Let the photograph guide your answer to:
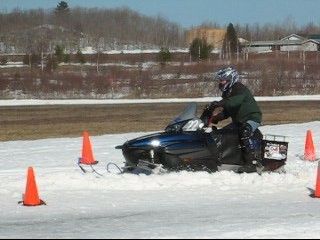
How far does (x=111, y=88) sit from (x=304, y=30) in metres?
97.5

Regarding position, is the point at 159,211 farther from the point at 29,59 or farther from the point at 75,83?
the point at 29,59

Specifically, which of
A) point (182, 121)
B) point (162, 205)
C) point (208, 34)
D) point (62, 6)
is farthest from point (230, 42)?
point (162, 205)

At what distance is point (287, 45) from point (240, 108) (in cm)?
9301

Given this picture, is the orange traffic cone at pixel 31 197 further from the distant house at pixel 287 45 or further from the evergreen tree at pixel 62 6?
the evergreen tree at pixel 62 6

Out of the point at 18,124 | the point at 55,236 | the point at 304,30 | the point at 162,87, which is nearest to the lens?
the point at 55,236

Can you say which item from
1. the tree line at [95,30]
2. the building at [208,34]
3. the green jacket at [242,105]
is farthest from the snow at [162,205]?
the building at [208,34]

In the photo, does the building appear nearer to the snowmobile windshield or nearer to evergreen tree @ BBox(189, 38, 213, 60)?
evergreen tree @ BBox(189, 38, 213, 60)

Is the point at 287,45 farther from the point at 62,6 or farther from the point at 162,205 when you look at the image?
the point at 162,205

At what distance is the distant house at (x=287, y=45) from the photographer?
95375mm

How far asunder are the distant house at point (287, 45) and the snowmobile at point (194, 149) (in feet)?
280

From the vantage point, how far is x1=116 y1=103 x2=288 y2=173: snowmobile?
8.62 meters

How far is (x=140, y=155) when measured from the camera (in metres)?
8.61

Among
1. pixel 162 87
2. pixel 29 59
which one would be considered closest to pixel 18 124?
pixel 162 87

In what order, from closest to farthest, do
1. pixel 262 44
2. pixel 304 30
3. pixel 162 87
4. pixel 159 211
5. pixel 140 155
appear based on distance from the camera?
pixel 159 211 → pixel 140 155 → pixel 162 87 → pixel 262 44 → pixel 304 30
